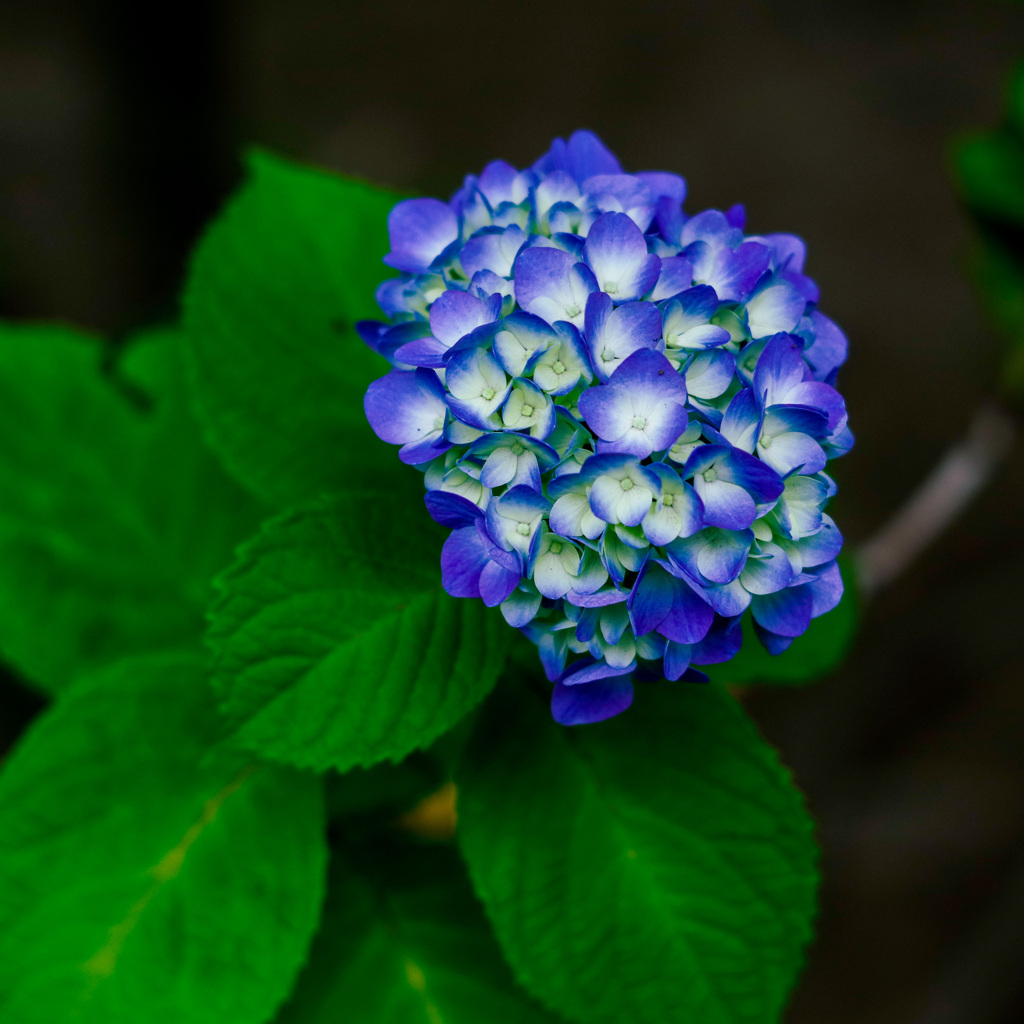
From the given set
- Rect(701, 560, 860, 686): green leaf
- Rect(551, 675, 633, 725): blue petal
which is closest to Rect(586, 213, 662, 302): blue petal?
Rect(551, 675, 633, 725): blue petal

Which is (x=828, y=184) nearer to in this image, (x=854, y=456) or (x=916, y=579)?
(x=854, y=456)

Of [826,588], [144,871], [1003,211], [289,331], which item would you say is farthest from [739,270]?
[1003,211]

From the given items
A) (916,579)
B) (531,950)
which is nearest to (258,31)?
(916,579)

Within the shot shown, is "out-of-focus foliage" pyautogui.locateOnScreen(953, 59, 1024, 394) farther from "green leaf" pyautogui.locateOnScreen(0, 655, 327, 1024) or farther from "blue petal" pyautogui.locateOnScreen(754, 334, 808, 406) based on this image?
"green leaf" pyautogui.locateOnScreen(0, 655, 327, 1024)

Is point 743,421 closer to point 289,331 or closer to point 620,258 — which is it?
point 620,258

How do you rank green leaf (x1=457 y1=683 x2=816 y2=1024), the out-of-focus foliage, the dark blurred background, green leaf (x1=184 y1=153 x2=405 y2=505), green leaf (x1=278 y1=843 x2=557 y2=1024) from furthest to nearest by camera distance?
the dark blurred background, the out-of-focus foliage, green leaf (x1=278 y1=843 x2=557 y2=1024), green leaf (x1=184 y1=153 x2=405 y2=505), green leaf (x1=457 y1=683 x2=816 y2=1024)

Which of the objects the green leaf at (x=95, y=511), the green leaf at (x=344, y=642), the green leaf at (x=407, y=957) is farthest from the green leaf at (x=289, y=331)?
the green leaf at (x=407, y=957)
